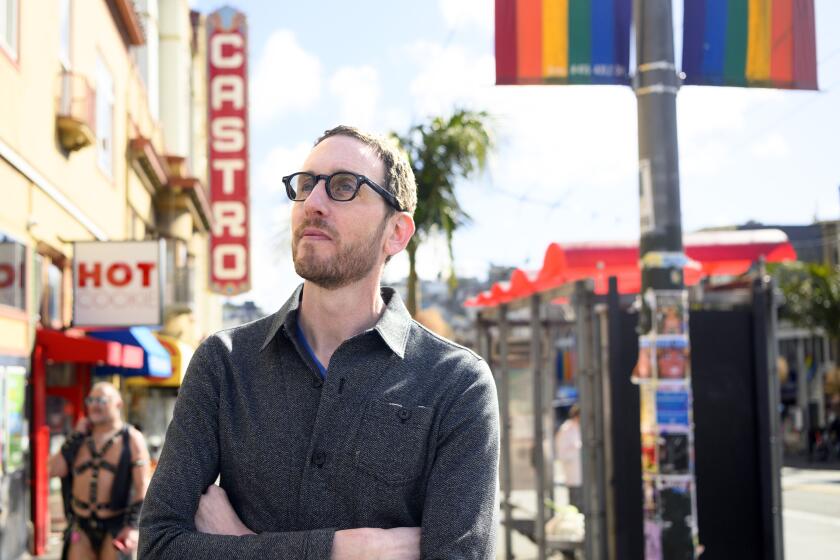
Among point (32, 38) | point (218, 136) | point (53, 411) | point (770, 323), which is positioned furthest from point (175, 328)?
point (770, 323)

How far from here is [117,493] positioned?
25.5 ft

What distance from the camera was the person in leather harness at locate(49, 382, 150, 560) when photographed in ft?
25.5

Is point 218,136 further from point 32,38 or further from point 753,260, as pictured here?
point 753,260

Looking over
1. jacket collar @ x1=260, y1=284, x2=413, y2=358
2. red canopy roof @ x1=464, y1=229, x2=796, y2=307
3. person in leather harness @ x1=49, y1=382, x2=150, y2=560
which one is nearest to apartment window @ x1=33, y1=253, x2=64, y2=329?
person in leather harness @ x1=49, y1=382, x2=150, y2=560

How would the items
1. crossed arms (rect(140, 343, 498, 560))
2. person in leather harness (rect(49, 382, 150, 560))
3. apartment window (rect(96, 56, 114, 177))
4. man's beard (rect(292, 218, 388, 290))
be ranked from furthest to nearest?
Answer: 1. apartment window (rect(96, 56, 114, 177))
2. person in leather harness (rect(49, 382, 150, 560))
3. man's beard (rect(292, 218, 388, 290))
4. crossed arms (rect(140, 343, 498, 560))

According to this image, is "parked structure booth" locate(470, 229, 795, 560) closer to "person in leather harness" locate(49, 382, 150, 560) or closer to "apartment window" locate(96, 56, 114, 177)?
"person in leather harness" locate(49, 382, 150, 560)

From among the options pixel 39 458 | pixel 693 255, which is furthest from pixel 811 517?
pixel 39 458

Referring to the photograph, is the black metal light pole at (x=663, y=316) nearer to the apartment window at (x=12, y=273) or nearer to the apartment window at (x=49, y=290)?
the apartment window at (x=12, y=273)

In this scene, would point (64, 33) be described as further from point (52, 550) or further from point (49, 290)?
point (52, 550)

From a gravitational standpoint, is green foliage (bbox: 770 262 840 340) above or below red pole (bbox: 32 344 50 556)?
above

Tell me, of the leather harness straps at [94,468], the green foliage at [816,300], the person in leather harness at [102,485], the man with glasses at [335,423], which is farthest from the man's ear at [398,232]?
the green foliage at [816,300]

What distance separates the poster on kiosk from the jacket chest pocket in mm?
12608

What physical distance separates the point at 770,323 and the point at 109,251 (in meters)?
9.96

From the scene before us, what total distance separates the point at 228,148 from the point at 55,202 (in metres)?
15.9
